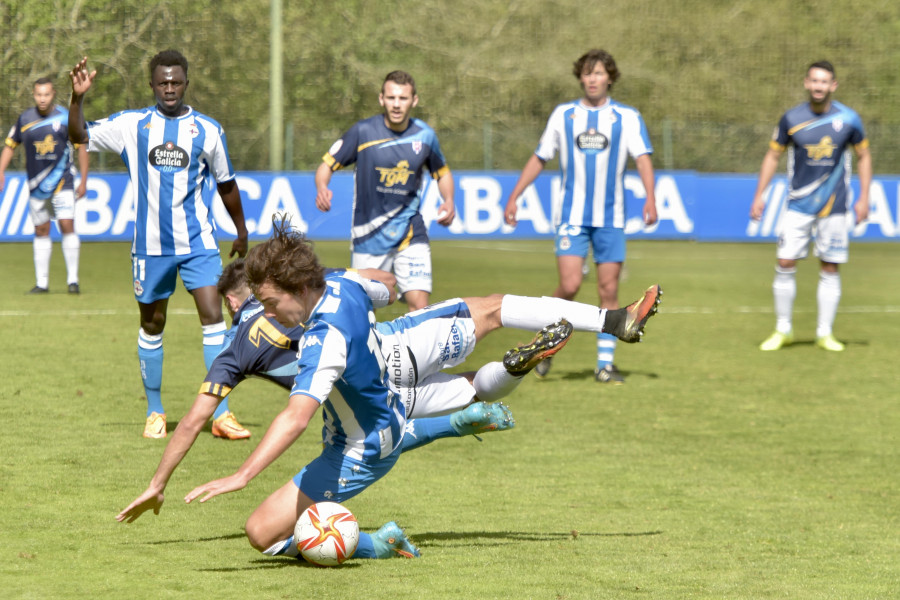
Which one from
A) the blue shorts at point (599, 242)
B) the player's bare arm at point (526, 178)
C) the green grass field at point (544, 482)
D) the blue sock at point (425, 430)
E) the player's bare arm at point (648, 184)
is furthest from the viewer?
the player's bare arm at point (526, 178)

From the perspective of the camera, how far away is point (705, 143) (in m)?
26.5

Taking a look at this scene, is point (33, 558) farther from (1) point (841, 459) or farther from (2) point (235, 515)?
(1) point (841, 459)

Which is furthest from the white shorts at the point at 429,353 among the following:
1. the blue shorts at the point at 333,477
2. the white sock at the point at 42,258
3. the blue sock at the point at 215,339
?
the white sock at the point at 42,258

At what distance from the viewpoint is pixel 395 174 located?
920 cm

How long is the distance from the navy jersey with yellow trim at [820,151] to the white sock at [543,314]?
580 cm

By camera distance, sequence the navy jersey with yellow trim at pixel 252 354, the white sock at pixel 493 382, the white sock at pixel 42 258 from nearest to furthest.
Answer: the navy jersey with yellow trim at pixel 252 354 → the white sock at pixel 493 382 → the white sock at pixel 42 258

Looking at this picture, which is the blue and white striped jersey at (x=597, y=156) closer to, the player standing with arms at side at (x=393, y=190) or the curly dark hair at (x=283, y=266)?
the player standing with arms at side at (x=393, y=190)

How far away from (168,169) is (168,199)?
7.0 inches

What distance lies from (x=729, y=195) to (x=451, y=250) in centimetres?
555

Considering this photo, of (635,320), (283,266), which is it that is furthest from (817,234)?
(283,266)

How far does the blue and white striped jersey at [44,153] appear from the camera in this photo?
46.0 ft

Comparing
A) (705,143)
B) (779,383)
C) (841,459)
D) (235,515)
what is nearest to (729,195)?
(705,143)

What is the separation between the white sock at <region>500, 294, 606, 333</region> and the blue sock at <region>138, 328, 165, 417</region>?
2728mm

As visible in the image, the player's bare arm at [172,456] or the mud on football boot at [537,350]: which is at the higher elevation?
the mud on football boot at [537,350]
